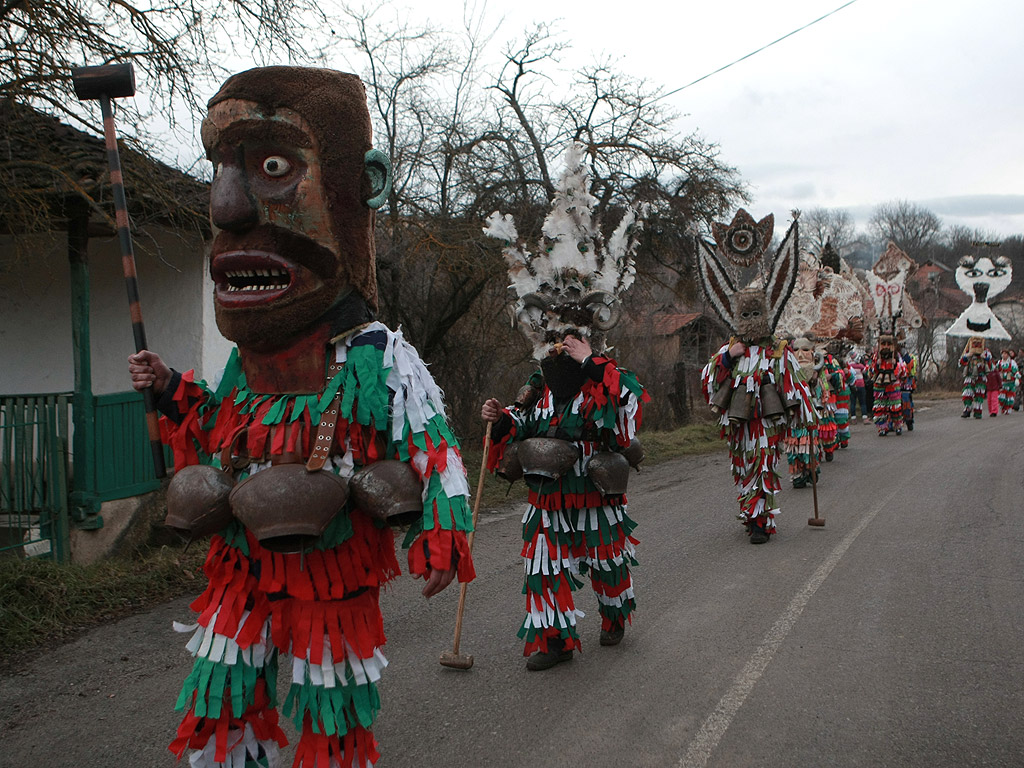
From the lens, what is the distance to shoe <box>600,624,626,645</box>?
470cm

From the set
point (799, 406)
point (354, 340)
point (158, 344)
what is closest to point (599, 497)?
point (354, 340)

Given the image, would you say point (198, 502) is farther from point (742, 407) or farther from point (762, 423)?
point (762, 423)

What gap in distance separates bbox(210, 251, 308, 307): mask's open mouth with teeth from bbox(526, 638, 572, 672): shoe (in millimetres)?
2558

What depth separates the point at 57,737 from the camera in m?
3.78

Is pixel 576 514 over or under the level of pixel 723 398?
under

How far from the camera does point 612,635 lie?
4.70 metres

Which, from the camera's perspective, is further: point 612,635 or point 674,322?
point 674,322

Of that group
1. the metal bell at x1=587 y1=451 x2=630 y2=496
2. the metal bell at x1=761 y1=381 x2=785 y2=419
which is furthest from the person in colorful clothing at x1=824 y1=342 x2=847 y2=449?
the metal bell at x1=587 y1=451 x2=630 y2=496

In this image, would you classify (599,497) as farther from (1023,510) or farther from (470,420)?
(470,420)

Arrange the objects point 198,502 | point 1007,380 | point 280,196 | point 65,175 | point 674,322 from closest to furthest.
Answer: point 198,502
point 280,196
point 65,175
point 1007,380
point 674,322

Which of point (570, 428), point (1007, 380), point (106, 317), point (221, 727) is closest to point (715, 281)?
point (570, 428)

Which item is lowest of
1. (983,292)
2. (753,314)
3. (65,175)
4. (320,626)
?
(320,626)

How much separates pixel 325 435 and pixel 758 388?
216 inches

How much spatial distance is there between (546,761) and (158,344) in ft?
24.9
